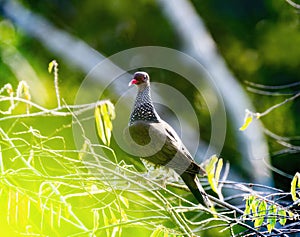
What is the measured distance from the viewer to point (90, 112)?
2.08 meters

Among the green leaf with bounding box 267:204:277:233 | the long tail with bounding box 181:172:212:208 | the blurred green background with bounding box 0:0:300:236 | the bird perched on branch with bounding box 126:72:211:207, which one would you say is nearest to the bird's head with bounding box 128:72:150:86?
the bird perched on branch with bounding box 126:72:211:207

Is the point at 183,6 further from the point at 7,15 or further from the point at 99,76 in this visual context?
the point at 7,15

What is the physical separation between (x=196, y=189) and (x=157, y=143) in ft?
0.55

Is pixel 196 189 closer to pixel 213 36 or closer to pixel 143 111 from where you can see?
pixel 143 111

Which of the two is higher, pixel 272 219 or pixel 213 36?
pixel 213 36

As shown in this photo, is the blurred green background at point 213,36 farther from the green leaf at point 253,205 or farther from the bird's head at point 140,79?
the green leaf at point 253,205

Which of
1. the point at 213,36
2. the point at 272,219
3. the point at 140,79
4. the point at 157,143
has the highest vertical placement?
the point at 213,36

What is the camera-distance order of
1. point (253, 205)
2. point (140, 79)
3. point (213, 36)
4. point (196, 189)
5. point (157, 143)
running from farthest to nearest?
1. point (213, 36)
2. point (140, 79)
3. point (157, 143)
4. point (196, 189)
5. point (253, 205)

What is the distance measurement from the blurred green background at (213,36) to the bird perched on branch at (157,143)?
0.96 metres

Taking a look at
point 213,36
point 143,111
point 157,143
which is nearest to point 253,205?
point 157,143

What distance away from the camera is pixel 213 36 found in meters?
2.75

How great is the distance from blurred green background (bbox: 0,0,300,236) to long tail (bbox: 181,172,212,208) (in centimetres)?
117

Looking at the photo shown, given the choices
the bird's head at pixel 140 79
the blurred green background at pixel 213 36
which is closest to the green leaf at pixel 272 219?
the bird's head at pixel 140 79

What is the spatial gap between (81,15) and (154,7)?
0.36 meters
